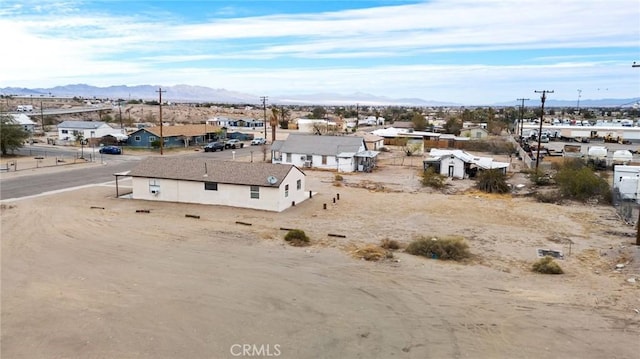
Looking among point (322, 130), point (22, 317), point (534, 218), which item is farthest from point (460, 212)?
point (322, 130)

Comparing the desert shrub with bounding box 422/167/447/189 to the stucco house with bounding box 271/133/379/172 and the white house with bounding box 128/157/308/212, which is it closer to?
the stucco house with bounding box 271/133/379/172

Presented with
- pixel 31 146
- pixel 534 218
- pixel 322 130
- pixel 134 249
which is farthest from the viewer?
pixel 322 130

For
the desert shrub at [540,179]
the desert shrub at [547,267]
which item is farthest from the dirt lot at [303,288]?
the desert shrub at [540,179]

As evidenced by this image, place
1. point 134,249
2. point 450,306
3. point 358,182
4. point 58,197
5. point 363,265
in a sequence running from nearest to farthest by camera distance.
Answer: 1. point 450,306
2. point 363,265
3. point 134,249
4. point 58,197
5. point 358,182

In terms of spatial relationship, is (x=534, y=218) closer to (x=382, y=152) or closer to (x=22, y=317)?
(x=22, y=317)

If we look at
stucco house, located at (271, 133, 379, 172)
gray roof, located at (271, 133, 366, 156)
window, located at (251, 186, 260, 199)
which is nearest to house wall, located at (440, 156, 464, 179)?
stucco house, located at (271, 133, 379, 172)

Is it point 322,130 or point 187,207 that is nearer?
point 187,207

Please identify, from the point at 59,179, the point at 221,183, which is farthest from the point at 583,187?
the point at 59,179
